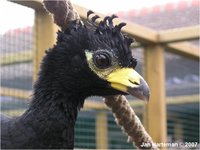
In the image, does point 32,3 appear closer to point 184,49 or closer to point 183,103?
point 184,49

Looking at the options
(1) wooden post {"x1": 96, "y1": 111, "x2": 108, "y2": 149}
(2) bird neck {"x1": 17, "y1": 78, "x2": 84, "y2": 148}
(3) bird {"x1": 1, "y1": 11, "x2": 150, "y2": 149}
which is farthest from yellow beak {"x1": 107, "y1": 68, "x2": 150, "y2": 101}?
(1) wooden post {"x1": 96, "y1": 111, "x2": 108, "y2": 149}

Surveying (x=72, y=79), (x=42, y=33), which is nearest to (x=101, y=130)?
(x=42, y=33)

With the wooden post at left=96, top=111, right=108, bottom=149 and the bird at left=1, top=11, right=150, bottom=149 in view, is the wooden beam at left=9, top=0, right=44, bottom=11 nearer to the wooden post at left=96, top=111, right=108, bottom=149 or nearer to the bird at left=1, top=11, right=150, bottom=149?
the bird at left=1, top=11, right=150, bottom=149

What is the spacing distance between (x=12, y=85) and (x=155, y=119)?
3.34 feet

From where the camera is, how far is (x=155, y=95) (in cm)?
233

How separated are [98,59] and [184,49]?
158cm

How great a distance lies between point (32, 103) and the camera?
44.1 inches

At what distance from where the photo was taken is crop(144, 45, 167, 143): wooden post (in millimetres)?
2277

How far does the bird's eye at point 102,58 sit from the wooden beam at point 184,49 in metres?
1.33

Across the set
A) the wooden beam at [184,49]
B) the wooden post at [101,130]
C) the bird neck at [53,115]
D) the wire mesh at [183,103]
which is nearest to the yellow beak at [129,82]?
the bird neck at [53,115]

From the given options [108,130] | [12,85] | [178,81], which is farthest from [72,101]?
[108,130]

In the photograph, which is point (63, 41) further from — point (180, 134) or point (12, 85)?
point (180, 134)

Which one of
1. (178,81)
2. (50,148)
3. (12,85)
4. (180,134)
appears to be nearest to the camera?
(50,148)

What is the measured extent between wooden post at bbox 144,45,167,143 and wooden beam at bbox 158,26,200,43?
50mm
